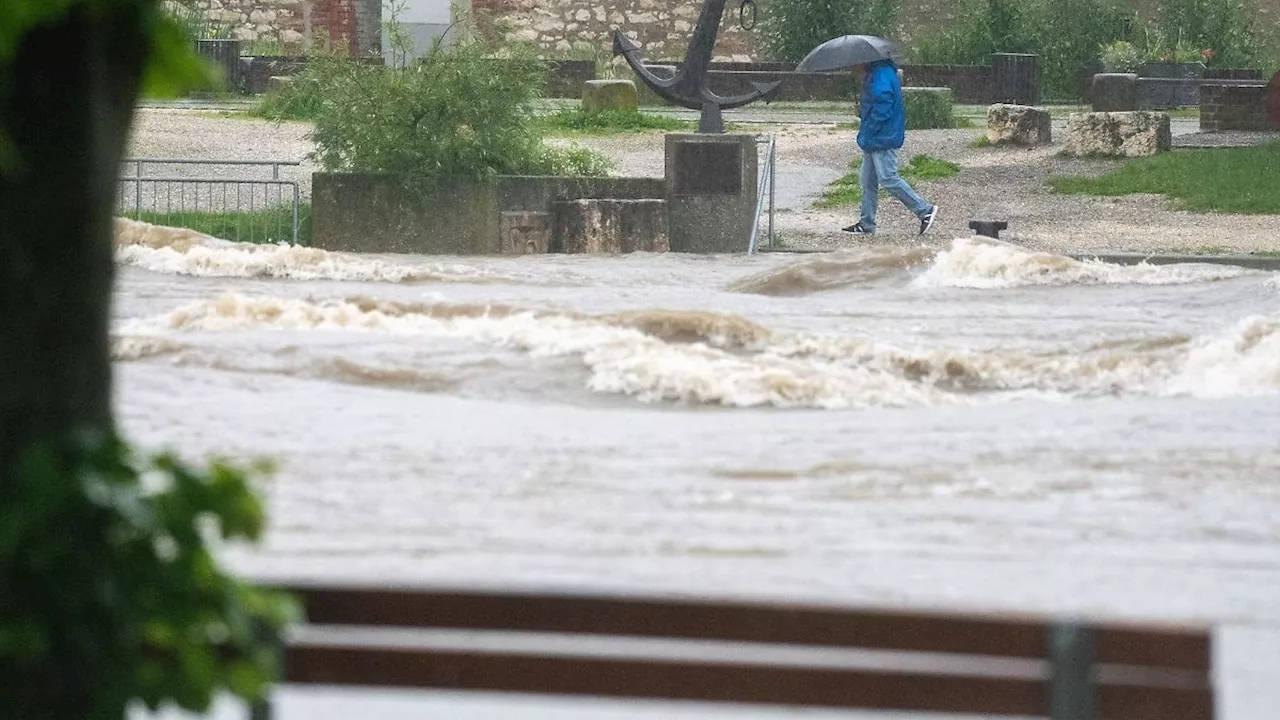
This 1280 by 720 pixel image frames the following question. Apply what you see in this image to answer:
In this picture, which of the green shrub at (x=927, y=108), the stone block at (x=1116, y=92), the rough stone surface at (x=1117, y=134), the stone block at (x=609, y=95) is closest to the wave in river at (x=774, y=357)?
the rough stone surface at (x=1117, y=134)

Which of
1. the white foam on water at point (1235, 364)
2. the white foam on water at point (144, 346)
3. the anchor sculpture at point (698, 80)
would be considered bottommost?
the white foam on water at point (1235, 364)

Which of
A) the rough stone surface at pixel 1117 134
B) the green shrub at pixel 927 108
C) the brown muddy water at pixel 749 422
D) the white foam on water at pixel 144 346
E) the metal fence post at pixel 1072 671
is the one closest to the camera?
the metal fence post at pixel 1072 671

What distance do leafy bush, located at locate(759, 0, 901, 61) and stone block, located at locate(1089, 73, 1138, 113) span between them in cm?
492

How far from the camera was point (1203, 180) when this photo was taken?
17938 mm

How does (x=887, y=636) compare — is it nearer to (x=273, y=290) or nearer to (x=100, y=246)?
(x=100, y=246)

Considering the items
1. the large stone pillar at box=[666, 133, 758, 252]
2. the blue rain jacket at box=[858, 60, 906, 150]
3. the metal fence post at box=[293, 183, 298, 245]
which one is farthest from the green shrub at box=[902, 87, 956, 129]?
the metal fence post at box=[293, 183, 298, 245]

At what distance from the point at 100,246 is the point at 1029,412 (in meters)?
6.65

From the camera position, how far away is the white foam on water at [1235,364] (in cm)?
912

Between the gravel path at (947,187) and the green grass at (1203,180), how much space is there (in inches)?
10.0

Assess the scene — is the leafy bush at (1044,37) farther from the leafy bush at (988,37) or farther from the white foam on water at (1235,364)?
the white foam on water at (1235,364)

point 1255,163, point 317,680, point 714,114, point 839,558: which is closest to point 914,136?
point 1255,163

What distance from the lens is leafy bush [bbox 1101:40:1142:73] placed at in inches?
1096

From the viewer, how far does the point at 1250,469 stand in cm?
710

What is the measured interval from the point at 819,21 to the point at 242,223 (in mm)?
16026
